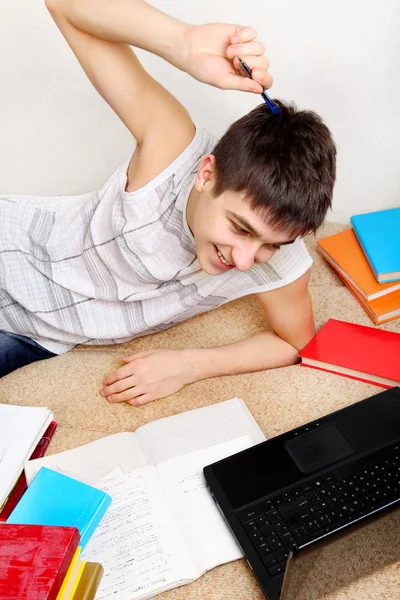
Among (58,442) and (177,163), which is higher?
(177,163)

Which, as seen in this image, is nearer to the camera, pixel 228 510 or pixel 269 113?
pixel 228 510

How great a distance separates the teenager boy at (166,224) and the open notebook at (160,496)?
142mm

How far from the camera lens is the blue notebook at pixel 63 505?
3.02 feet

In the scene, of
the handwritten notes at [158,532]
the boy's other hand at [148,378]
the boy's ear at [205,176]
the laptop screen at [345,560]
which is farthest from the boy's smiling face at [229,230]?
the laptop screen at [345,560]

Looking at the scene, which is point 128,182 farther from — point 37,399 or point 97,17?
point 37,399

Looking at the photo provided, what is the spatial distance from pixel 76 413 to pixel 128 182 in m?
0.46

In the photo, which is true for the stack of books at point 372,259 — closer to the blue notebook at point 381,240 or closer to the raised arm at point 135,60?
the blue notebook at point 381,240

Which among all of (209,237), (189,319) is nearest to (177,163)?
(209,237)

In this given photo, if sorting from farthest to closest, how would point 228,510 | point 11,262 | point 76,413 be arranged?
point 11,262 < point 76,413 < point 228,510

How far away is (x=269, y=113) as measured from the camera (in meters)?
1.10

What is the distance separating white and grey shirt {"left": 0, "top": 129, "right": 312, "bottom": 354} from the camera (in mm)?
1275

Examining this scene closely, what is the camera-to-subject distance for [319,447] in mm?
1044

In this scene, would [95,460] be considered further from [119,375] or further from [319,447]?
[319,447]

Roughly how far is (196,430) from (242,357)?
24cm
